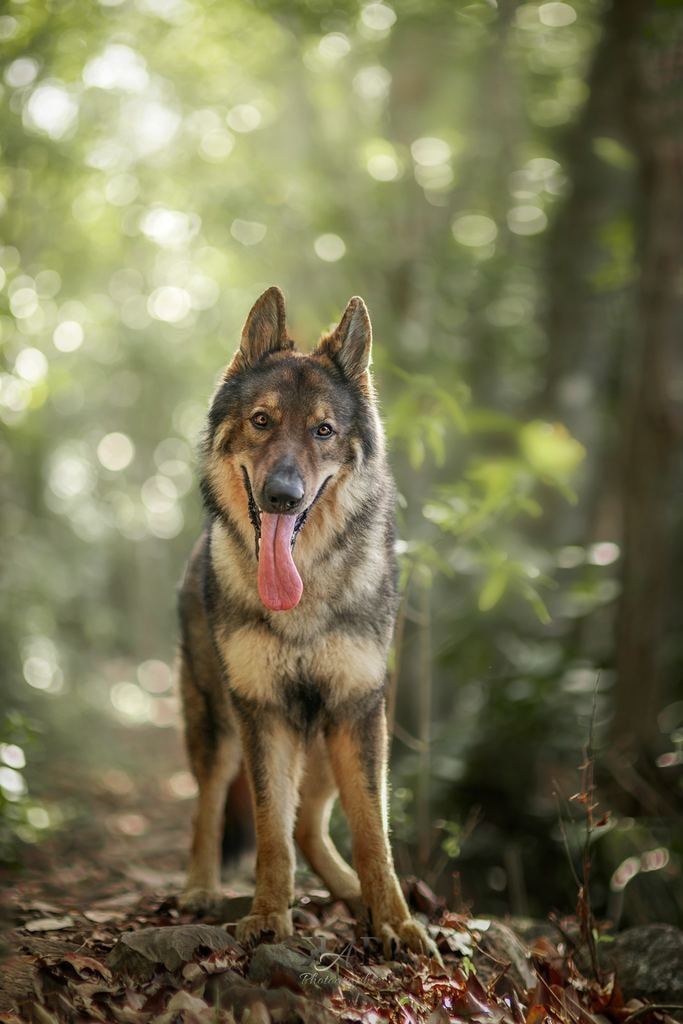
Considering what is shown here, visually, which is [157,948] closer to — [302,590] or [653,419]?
[302,590]

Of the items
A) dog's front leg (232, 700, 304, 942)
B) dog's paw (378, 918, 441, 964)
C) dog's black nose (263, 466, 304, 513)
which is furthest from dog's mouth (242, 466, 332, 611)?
dog's paw (378, 918, 441, 964)

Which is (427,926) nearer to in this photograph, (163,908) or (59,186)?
(163,908)

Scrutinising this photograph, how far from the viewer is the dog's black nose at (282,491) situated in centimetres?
383

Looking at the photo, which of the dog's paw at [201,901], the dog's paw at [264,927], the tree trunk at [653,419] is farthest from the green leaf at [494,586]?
the tree trunk at [653,419]

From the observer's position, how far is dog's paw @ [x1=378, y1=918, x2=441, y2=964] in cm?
404

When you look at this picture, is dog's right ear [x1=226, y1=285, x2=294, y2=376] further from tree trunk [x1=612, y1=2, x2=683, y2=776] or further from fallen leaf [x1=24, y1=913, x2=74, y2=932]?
tree trunk [x1=612, y1=2, x2=683, y2=776]

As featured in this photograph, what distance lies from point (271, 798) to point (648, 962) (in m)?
2.00

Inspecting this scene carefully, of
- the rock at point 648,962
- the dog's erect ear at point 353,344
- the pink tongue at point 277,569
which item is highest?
the dog's erect ear at point 353,344

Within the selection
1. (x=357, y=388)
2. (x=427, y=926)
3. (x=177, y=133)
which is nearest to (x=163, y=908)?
→ (x=427, y=926)

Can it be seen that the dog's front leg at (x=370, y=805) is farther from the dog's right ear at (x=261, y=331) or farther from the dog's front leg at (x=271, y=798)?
the dog's right ear at (x=261, y=331)

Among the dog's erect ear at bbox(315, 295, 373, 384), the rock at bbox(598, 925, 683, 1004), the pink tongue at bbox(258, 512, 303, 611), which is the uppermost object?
the dog's erect ear at bbox(315, 295, 373, 384)

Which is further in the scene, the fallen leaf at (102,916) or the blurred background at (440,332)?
the blurred background at (440,332)

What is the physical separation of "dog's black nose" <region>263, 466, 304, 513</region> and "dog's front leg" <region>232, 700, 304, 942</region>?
39.2 inches

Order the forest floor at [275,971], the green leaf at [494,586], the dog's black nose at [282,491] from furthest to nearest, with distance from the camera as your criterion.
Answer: the green leaf at [494,586] → the dog's black nose at [282,491] → the forest floor at [275,971]
